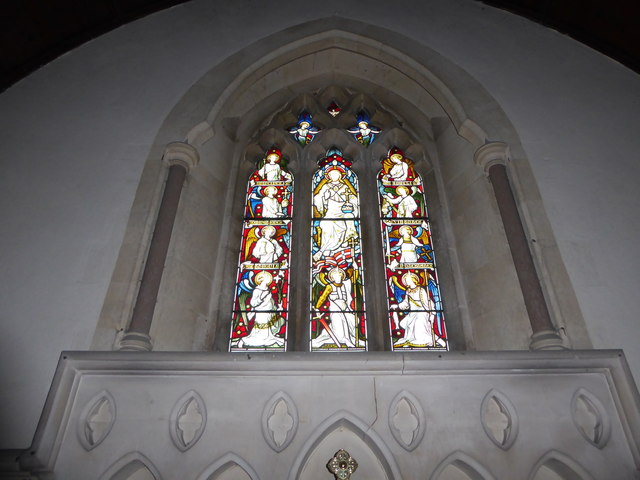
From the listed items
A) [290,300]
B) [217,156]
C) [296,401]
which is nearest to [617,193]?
[290,300]

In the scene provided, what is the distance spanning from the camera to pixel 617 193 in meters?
3.46

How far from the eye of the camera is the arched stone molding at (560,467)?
2.17 meters

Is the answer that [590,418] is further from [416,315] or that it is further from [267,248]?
[267,248]

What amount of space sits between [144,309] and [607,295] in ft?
8.20

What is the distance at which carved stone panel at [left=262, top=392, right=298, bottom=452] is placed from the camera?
7.44 ft

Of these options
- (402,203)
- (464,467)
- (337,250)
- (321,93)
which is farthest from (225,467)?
(321,93)

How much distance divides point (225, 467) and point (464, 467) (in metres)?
A: 1.00

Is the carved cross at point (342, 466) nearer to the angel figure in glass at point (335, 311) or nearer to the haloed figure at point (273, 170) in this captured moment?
the angel figure in glass at point (335, 311)

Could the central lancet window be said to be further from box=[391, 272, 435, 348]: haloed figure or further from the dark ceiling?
the dark ceiling

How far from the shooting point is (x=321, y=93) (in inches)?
192

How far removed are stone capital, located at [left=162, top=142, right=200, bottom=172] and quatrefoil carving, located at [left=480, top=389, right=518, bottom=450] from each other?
2.37m

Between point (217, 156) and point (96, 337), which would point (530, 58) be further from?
point (96, 337)

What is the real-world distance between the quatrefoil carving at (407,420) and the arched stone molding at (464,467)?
0.13 m

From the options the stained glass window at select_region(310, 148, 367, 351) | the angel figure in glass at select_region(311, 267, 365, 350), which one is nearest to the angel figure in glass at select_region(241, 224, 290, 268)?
the stained glass window at select_region(310, 148, 367, 351)
